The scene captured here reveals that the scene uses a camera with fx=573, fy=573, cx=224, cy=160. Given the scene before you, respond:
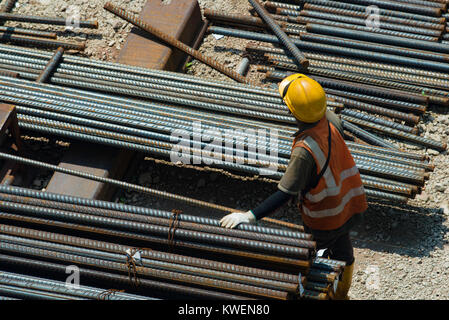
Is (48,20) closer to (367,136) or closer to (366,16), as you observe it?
(366,16)

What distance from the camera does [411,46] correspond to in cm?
724

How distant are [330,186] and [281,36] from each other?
354 cm

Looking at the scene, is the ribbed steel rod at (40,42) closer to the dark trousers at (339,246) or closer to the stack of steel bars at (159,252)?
the stack of steel bars at (159,252)

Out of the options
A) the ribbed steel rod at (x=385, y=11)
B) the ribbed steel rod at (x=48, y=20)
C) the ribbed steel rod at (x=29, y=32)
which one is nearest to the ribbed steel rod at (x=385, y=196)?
the ribbed steel rod at (x=385, y=11)

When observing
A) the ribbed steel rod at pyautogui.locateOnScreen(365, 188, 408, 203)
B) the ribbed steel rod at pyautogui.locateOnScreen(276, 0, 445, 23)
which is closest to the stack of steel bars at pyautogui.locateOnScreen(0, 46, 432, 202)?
the ribbed steel rod at pyautogui.locateOnScreen(365, 188, 408, 203)

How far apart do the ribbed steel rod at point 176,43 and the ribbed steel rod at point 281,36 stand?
723 millimetres

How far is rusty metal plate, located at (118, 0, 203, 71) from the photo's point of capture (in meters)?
7.30

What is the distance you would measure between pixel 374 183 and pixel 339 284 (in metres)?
1.22

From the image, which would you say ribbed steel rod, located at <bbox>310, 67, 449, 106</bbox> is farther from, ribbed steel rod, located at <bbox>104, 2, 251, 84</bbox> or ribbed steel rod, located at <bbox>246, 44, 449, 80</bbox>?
ribbed steel rod, located at <bbox>104, 2, 251, 84</bbox>

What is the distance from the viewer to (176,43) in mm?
7305

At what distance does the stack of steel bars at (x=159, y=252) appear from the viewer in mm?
4395
